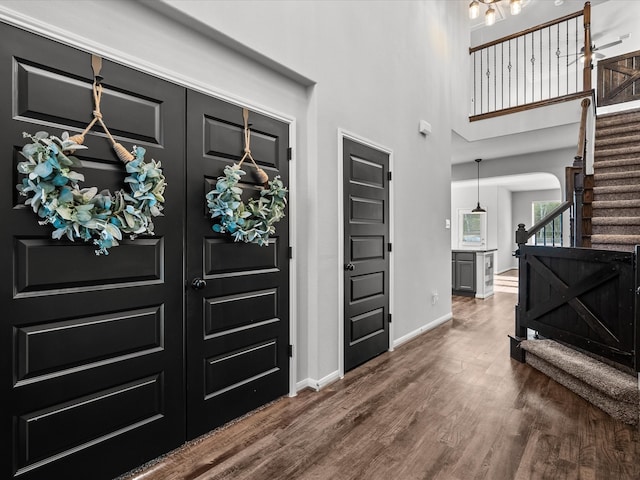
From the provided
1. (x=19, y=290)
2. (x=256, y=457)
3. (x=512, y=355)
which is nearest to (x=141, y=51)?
(x=19, y=290)

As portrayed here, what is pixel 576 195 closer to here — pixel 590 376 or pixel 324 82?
pixel 590 376

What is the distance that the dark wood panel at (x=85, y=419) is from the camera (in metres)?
1.55

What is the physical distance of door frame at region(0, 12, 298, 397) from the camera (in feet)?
5.09

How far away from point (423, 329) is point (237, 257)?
297cm

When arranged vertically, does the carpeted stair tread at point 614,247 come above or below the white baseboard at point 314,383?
above

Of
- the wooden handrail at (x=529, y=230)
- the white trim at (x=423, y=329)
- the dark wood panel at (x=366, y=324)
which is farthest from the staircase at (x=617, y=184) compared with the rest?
the dark wood panel at (x=366, y=324)

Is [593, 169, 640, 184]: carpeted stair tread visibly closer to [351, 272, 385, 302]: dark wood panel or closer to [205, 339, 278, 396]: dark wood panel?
[351, 272, 385, 302]: dark wood panel

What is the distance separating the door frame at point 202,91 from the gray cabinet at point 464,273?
503 cm

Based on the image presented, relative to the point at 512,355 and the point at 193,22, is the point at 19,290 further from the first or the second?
the point at 512,355

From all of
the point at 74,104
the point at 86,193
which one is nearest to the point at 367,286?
the point at 86,193

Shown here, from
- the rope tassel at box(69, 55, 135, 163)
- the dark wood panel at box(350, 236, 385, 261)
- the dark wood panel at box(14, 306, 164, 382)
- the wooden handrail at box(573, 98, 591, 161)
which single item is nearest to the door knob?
the dark wood panel at box(14, 306, 164, 382)

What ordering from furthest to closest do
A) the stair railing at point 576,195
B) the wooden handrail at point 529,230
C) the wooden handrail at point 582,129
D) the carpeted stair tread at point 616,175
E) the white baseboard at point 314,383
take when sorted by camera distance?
the carpeted stair tread at point 616,175
the wooden handrail at point 582,129
the stair railing at point 576,195
the wooden handrail at point 529,230
the white baseboard at point 314,383

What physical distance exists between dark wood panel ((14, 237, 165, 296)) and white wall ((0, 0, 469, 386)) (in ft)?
3.00

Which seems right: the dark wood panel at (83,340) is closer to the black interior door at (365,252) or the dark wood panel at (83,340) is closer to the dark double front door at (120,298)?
the dark double front door at (120,298)
